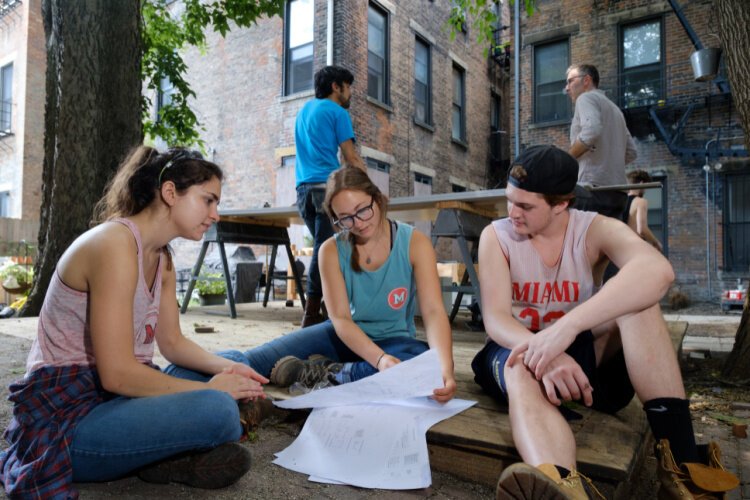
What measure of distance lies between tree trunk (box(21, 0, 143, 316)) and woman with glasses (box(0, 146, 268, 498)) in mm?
3223

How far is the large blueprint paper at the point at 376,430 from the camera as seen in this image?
5.04ft

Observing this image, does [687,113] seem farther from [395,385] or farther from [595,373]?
[395,385]

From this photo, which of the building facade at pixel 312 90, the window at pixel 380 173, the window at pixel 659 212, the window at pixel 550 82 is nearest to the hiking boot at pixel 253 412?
the building facade at pixel 312 90

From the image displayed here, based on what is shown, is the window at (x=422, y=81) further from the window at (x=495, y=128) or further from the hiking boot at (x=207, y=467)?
the hiking boot at (x=207, y=467)

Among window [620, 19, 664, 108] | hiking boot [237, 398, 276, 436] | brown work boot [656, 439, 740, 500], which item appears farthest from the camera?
window [620, 19, 664, 108]

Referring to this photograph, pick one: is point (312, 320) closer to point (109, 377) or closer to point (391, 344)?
point (391, 344)

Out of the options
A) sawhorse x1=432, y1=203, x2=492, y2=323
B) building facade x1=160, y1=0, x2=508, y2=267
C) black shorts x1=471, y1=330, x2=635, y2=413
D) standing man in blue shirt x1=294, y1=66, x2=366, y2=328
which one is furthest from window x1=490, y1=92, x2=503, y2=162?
black shorts x1=471, y1=330, x2=635, y2=413

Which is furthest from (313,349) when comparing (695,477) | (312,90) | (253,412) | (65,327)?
(312,90)

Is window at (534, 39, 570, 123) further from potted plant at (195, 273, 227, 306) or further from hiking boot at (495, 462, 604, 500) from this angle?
hiking boot at (495, 462, 604, 500)

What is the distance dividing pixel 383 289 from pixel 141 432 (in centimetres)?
123

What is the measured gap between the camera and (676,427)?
1.56 meters

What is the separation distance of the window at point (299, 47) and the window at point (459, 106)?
533 centimetres

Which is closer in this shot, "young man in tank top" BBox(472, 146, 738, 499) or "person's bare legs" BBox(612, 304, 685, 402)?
"young man in tank top" BBox(472, 146, 738, 499)

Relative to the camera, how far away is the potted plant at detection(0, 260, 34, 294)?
7454mm
